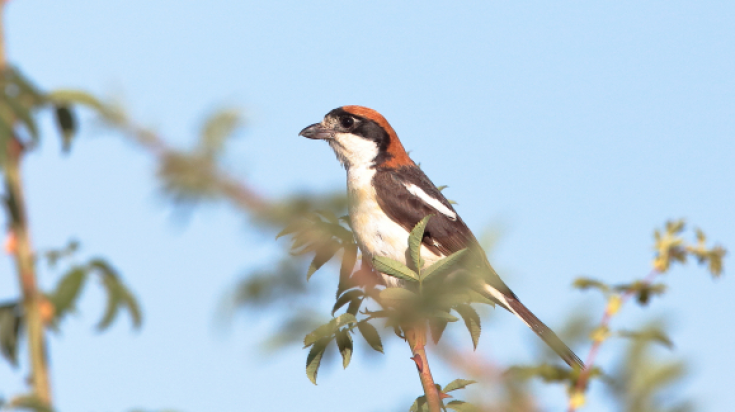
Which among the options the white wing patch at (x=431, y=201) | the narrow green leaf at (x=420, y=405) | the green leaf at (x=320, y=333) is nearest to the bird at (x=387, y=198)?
the white wing patch at (x=431, y=201)

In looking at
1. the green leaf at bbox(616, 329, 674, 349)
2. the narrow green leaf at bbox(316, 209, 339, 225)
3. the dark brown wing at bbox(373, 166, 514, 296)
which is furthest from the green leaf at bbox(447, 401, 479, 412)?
the dark brown wing at bbox(373, 166, 514, 296)

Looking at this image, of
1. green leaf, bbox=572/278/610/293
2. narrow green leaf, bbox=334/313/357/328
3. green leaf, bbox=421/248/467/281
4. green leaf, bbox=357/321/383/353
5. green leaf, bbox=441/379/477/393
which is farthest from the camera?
green leaf, bbox=357/321/383/353

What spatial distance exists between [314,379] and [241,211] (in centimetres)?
84

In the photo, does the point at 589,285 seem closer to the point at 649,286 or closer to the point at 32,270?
the point at 649,286

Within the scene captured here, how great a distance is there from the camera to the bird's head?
7.54m

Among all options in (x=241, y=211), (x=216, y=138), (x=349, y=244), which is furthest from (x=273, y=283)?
(x=349, y=244)

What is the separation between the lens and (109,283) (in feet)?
5.24

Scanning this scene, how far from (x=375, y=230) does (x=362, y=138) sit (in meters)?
1.37

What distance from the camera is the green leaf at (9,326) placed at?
1511 millimetres

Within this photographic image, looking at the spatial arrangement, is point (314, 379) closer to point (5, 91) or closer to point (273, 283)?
point (273, 283)

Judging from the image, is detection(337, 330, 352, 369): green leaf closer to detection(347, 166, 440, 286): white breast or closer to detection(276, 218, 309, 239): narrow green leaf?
detection(276, 218, 309, 239): narrow green leaf

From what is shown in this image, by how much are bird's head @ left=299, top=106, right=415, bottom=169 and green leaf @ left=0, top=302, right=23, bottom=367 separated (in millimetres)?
5975

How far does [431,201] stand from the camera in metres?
7.07

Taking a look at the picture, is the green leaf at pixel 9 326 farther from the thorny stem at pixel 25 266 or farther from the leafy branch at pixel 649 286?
the leafy branch at pixel 649 286
